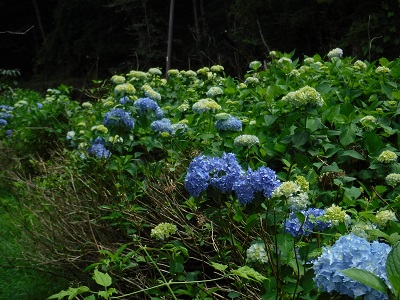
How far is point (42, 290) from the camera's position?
123 inches

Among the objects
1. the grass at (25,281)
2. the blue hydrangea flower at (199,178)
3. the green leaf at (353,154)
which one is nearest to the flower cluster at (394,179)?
the green leaf at (353,154)

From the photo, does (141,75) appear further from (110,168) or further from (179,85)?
(110,168)

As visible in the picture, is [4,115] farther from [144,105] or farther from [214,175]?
[214,175]

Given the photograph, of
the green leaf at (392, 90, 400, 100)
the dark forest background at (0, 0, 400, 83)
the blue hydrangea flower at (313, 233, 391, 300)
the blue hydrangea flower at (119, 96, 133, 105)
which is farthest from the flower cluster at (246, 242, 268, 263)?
the dark forest background at (0, 0, 400, 83)

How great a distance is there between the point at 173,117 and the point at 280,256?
5.91ft

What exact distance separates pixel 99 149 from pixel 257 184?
1497 millimetres

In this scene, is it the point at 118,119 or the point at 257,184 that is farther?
the point at 118,119

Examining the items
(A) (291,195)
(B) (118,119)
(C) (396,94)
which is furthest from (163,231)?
(C) (396,94)

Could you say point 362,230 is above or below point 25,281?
above

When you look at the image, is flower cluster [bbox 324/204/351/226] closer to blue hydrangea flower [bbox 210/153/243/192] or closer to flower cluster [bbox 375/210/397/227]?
flower cluster [bbox 375/210/397/227]

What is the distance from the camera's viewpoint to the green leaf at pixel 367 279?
814 mm

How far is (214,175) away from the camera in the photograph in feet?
5.12

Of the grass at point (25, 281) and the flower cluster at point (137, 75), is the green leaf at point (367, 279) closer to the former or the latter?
the grass at point (25, 281)

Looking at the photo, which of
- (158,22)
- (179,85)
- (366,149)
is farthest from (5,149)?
(158,22)
